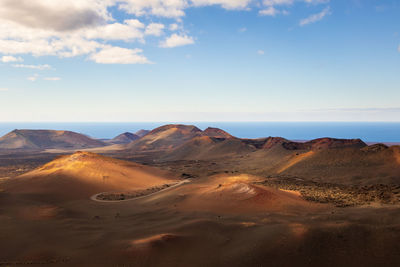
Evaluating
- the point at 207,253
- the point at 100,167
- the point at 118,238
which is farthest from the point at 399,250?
the point at 100,167

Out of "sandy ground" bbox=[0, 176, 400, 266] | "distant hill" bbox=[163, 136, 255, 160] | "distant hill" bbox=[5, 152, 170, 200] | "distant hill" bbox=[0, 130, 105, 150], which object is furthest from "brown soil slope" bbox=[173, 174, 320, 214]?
"distant hill" bbox=[0, 130, 105, 150]

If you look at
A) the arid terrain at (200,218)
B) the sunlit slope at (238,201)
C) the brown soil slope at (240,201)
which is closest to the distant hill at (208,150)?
the arid terrain at (200,218)

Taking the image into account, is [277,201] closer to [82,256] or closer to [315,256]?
[315,256]

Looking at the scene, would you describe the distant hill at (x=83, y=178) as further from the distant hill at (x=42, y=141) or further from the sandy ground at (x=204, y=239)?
the distant hill at (x=42, y=141)

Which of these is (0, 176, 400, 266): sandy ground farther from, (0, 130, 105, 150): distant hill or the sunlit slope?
(0, 130, 105, 150): distant hill

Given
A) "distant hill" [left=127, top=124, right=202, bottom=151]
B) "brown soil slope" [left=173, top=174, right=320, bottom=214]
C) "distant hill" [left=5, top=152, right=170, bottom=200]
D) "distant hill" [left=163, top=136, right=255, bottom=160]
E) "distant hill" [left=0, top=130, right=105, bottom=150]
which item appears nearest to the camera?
"brown soil slope" [left=173, top=174, right=320, bottom=214]

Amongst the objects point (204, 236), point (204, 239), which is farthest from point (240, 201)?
point (204, 239)
